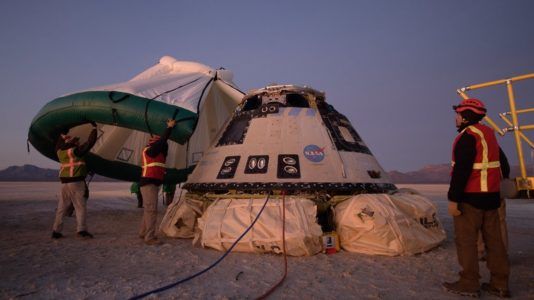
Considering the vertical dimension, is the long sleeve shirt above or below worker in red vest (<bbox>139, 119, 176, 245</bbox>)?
above

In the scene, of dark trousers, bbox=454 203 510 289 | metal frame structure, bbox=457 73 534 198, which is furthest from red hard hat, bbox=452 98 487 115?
metal frame structure, bbox=457 73 534 198

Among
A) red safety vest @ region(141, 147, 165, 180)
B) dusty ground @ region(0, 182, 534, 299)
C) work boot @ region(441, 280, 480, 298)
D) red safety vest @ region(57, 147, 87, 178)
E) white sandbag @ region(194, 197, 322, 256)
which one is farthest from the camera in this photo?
red safety vest @ region(57, 147, 87, 178)

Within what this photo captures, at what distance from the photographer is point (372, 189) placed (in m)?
6.59

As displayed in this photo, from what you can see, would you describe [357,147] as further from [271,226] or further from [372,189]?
[271,226]

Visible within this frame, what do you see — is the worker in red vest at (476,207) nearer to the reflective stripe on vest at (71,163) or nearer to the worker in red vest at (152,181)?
the worker in red vest at (152,181)

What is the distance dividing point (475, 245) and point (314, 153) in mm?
3551

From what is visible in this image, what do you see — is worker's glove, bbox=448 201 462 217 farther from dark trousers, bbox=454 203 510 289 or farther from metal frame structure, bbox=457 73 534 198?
metal frame structure, bbox=457 73 534 198

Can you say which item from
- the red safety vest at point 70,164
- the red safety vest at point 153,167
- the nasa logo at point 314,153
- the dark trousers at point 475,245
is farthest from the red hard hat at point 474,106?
the red safety vest at point 70,164

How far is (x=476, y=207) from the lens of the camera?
3.46 metres

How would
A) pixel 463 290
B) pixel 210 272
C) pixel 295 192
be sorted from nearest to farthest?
pixel 463 290
pixel 210 272
pixel 295 192

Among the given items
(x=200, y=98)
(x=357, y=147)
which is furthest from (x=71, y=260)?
(x=357, y=147)

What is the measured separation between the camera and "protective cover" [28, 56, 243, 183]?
6.96 metres

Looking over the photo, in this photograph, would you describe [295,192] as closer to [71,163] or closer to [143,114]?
[143,114]

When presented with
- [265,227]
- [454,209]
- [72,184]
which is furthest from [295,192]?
[72,184]
